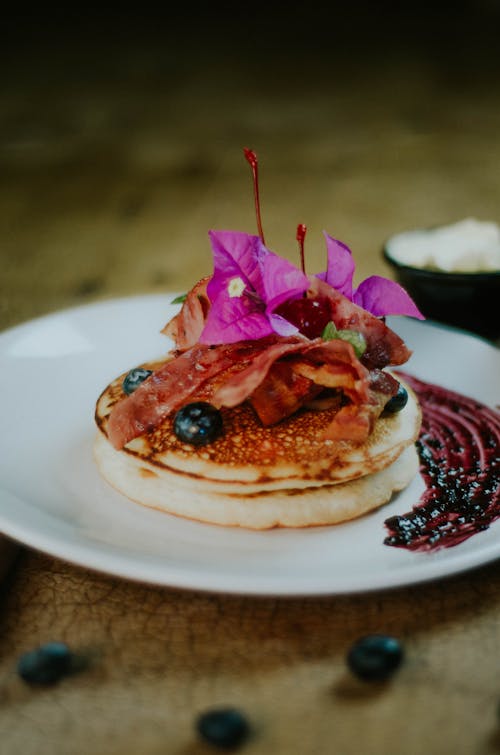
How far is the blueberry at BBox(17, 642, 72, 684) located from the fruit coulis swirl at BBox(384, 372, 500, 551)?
26.9 inches

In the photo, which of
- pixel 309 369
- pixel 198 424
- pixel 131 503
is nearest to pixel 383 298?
pixel 309 369

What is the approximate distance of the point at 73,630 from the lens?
61.9 inches

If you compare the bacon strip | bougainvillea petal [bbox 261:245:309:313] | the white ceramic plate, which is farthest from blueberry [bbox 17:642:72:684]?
bougainvillea petal [bbox 261:245:309:313]

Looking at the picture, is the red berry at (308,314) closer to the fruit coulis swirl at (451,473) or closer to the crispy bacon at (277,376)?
the crispy bacon at (277,376)

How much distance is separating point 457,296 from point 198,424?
4.38 feet

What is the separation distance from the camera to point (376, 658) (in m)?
1.44

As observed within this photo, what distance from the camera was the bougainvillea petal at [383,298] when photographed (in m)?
1.97

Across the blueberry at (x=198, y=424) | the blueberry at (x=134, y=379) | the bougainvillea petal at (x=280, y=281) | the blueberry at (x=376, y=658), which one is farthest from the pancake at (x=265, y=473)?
the blueberry at (x=376, y=658)

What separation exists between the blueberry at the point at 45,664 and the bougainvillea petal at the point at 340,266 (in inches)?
39.5

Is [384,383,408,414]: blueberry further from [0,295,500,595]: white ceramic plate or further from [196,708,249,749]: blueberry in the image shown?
[196,708,249,749]: blueberry

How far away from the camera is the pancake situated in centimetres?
175

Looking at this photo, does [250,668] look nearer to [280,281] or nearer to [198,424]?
[198,424]

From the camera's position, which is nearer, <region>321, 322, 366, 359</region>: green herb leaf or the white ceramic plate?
the white ceramic plate

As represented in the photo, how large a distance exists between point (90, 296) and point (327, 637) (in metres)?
2.21
